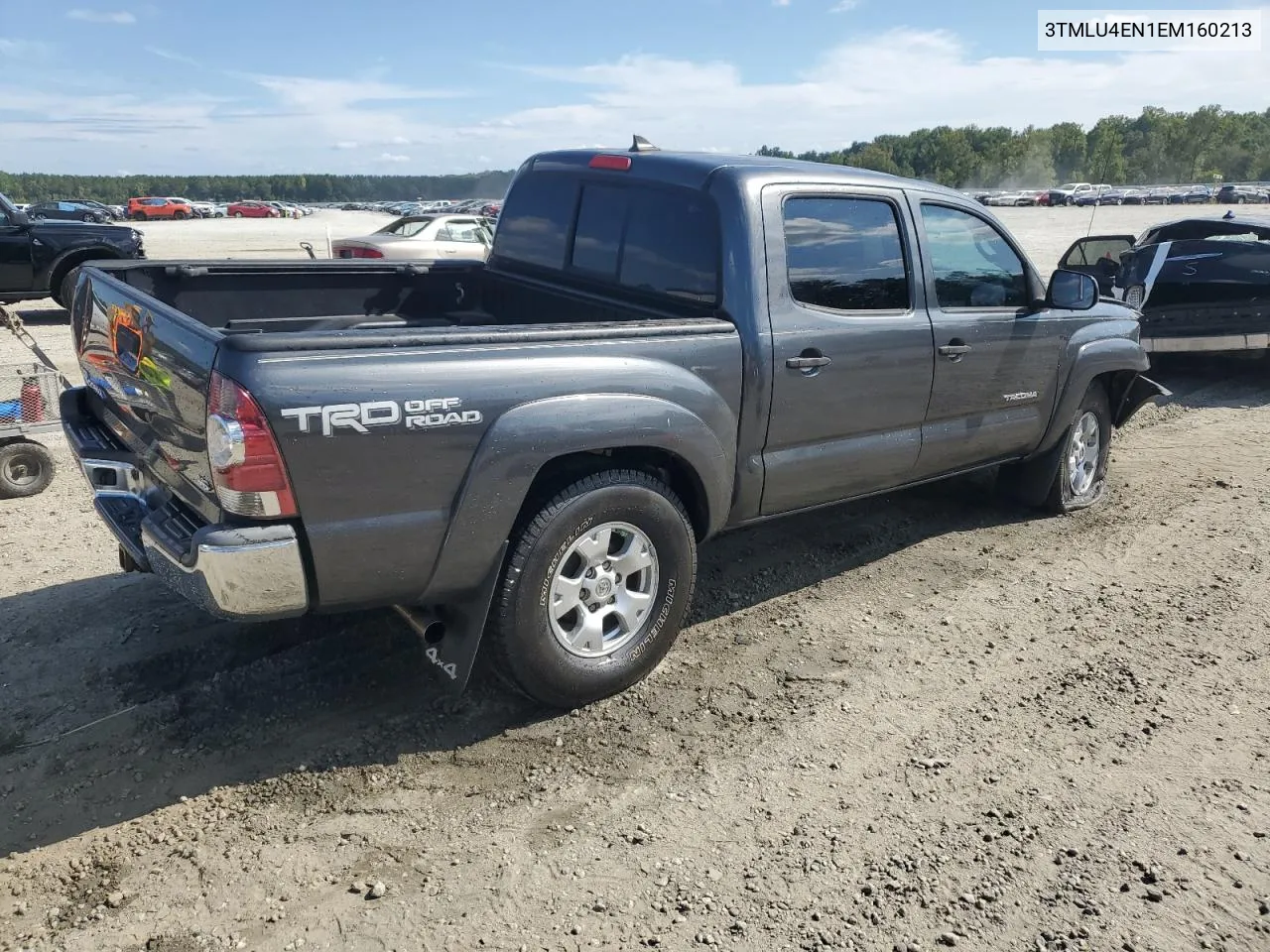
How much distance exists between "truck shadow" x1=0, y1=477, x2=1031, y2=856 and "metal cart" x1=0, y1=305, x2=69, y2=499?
1.60m

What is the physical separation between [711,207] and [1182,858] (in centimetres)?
272

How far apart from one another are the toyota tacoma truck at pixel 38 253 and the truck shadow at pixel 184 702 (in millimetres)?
10378

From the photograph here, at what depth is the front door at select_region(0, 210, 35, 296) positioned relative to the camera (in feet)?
42.2

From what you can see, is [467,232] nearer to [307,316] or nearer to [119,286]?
[307,316]

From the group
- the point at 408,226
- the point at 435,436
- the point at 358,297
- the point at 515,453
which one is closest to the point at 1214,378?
the point at 358,297

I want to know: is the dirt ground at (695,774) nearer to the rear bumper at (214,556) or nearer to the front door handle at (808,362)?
the rear bumper at (214,556)

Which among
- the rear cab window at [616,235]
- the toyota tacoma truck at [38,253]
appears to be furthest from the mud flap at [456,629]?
the toyota tacoma truck at [38,253]

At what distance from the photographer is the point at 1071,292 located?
506cm

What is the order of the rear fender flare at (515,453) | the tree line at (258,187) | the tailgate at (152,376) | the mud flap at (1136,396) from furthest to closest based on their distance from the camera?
the tree line at (258,187)
the mud flap at (1136,396)
the rear fender flare at (515,453)
the tailgate at (152,376)

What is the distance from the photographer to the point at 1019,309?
199 inches

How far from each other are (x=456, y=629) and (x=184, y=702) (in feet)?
3.56

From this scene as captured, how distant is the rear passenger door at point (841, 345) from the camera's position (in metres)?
3.96

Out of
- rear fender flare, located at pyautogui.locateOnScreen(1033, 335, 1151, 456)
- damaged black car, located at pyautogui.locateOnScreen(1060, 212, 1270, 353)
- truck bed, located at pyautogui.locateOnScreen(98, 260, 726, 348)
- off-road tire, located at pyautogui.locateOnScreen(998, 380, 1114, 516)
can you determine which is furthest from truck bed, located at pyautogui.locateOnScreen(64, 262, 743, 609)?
damaged black car, located at pyautogui.locateOnScreen(1060, 212, 1270, 353)

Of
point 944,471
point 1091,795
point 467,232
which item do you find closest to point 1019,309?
point 944,471
